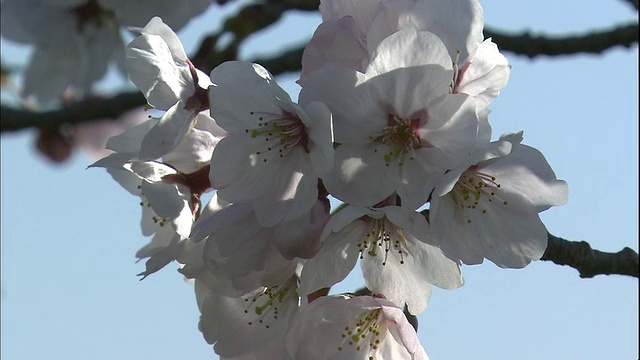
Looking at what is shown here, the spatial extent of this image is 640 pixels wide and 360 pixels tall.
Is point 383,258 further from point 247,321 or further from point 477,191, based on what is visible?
point 247,321

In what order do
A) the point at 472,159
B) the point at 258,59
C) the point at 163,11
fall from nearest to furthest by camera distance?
the point at 472,159
the point at 163,11
the point at 258,59

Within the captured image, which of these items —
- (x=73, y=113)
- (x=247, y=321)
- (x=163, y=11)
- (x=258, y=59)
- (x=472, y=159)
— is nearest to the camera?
(x=472, y=159)

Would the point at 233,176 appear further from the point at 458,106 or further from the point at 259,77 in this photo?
the point at 458,106

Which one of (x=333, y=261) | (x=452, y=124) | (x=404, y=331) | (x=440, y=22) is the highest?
(x=440, y=22)

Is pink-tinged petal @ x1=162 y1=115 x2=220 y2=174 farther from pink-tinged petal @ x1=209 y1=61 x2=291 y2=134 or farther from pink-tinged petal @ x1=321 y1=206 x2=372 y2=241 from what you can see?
pink-tinged petal @ x1=321 y1=206 x2=372 y2=241

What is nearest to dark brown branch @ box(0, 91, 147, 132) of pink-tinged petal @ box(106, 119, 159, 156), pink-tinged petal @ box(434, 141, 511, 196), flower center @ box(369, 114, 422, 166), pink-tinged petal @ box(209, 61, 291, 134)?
pink-tinged petal @ box(106, 119, 159, 156)

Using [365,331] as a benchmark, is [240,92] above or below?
above

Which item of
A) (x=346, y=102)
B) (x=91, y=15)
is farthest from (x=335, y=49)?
(x=91, y=15)

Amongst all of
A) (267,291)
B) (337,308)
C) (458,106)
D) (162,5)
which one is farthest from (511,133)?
(162,5)
